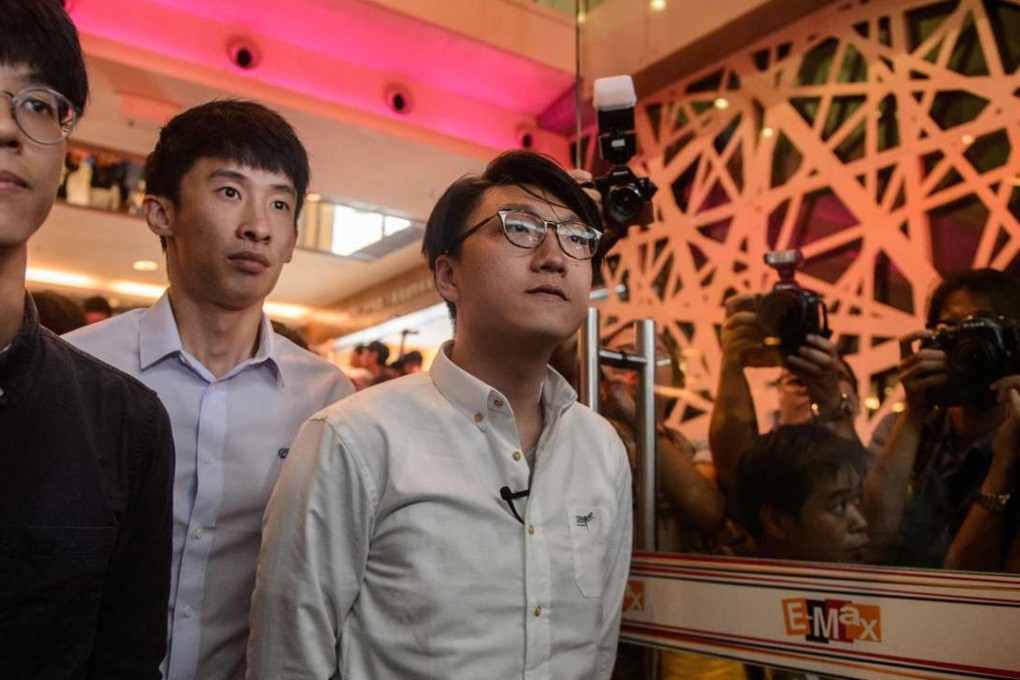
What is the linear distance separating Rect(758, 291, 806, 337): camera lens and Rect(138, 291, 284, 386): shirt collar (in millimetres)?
1124

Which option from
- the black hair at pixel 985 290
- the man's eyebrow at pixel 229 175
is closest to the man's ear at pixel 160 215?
the man's eyebrow at pixel 229 175

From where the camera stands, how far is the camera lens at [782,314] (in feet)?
6.39

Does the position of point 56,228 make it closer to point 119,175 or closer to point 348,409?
point 119,175

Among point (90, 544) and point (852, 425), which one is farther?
point (852, 425)

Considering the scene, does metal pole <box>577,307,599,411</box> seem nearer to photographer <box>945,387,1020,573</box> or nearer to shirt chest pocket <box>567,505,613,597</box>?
shirt chest pocket <box>567,505,613,597</box>

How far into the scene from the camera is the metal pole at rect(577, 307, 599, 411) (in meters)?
1.65

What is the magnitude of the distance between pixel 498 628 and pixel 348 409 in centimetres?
38

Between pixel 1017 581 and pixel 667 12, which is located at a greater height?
pixel 667 12

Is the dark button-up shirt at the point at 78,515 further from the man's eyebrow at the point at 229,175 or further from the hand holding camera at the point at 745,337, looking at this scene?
the hand holding camera at the point at 745,337

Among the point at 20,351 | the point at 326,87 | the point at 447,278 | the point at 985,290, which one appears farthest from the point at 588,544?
the point at 326,87

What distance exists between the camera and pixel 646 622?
1573 mm

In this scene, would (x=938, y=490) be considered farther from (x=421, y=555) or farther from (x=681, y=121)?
(x=681, y=121)

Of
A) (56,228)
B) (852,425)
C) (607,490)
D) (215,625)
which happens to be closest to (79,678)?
(215,625)

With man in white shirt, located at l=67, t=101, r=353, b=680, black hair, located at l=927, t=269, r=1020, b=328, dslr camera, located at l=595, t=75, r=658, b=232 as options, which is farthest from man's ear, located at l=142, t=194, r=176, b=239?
black hair, located at l=927, t=269, r=1020, b=328
